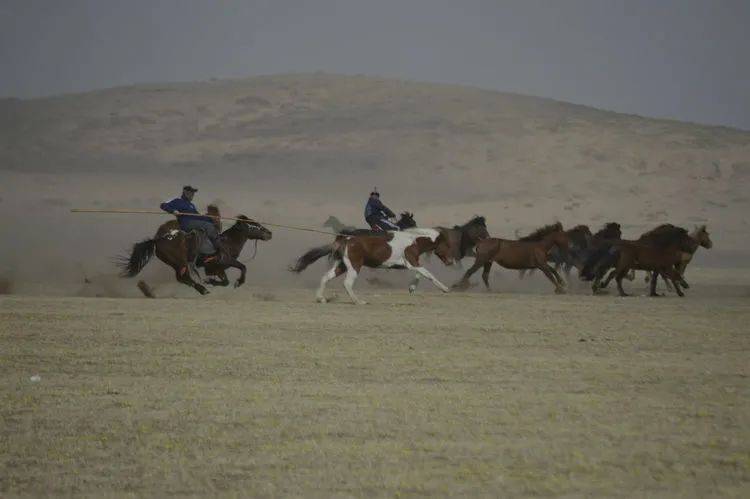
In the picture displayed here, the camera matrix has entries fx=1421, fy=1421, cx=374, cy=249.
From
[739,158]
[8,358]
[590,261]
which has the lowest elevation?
[8,358]

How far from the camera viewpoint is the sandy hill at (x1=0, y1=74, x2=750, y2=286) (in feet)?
181

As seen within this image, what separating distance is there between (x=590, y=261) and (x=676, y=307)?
360cm

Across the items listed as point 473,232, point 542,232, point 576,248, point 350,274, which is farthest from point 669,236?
point 350,274

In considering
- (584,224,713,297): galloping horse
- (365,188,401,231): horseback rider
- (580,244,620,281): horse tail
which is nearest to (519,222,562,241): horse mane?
(580,244,620,281): horse tail

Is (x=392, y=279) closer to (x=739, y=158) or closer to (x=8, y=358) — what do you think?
(x=8, y=358)

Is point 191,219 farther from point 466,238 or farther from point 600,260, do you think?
point 600,260

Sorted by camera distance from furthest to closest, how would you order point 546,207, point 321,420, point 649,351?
point 546,207 < point 649,351 < point 321,420

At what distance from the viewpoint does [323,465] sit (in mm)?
8797

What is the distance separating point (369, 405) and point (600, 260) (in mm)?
13967

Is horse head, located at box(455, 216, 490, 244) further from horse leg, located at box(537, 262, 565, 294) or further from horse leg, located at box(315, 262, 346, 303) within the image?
horse leg, located at box(315, 262, 346, 303)

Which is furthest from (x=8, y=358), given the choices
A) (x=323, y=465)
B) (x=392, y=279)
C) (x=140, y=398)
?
(x=392, y=279)

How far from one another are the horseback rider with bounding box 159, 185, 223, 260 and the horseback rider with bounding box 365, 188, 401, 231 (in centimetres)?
338

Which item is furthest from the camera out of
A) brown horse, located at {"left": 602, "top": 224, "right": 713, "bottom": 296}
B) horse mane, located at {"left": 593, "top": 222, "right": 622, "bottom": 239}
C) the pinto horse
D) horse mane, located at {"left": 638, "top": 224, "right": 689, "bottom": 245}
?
horse mane, located at {"left": 593, "top": 222, "right": 622, "bottom": 239}

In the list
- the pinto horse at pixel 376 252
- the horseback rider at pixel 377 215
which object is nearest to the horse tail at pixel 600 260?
the pinto horse at pixel 376 252
